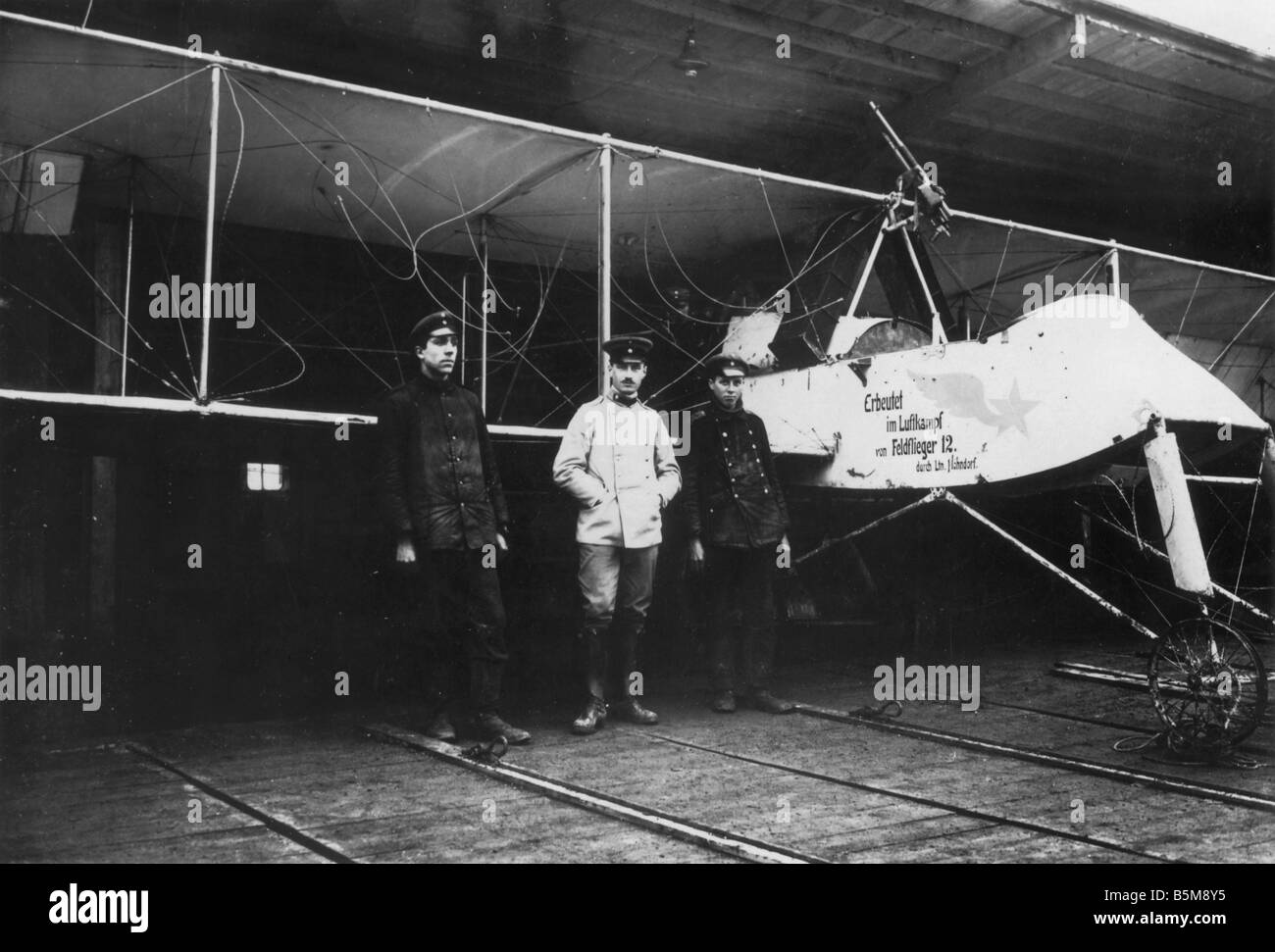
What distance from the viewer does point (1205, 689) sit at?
4.58m

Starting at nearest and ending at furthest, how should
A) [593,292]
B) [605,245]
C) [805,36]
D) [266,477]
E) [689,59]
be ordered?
1. [605,245]
2. [266,477]
3. [689,59]
4. [805,36]
5. [593,292]

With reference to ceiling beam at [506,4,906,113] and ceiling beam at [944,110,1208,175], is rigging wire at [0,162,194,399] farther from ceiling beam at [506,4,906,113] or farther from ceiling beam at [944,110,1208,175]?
ceiling beam at [944,110,1208,175]

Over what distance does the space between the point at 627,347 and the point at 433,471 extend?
1.19 meters

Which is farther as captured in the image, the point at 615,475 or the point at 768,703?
the point at 768,703

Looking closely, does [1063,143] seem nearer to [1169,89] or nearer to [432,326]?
[1169,89]

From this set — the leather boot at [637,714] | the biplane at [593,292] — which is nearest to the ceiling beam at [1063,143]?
the biplane at [593,292]

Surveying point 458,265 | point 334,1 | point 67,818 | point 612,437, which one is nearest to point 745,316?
point 458,265

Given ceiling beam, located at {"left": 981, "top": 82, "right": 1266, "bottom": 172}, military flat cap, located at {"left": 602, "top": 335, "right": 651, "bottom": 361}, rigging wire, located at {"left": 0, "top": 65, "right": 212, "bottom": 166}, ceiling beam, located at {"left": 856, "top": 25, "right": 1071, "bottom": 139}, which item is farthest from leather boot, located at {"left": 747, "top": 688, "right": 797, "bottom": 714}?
ceiling beam, located at {"left": 981, "top": 82, "right": 1266, "bottom": 172}

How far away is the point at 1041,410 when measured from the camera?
5703mm

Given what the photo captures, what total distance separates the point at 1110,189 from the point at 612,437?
25.3ft

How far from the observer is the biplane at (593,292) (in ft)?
17.1

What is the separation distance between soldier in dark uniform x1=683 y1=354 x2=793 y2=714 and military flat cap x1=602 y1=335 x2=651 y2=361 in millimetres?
624

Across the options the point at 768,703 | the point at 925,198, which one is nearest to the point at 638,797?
the point at 768,703

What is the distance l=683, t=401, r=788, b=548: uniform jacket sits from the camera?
19.7 ft
